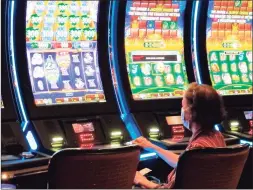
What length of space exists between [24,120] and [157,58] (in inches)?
48.0

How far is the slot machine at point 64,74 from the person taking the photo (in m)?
3.31

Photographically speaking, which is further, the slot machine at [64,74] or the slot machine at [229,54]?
the slot machine at [229,54]

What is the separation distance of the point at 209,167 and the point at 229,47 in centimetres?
225

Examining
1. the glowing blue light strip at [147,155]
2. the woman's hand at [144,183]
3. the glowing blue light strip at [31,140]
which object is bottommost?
the glowing blue light strip at [147,155]

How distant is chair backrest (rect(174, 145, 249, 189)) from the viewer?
2242 mm

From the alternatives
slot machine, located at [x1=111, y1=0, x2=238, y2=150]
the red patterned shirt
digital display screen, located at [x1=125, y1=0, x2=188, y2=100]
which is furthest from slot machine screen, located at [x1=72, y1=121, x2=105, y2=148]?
the red patterned shirt

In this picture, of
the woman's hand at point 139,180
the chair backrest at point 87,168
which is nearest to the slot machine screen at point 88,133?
the woman's hand at point 139,180

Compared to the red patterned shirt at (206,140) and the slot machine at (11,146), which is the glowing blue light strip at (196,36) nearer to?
the red patterned shirt at (206,140)

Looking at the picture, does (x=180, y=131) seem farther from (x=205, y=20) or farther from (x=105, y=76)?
(x=205, y=20)

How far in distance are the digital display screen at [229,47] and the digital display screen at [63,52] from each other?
3.67ft

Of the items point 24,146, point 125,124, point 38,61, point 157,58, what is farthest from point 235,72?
point 24,146

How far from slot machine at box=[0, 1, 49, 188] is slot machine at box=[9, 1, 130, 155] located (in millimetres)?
63

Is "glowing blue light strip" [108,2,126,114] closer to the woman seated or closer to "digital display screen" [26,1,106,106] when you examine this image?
"digital display screen" [26,1,106,106]

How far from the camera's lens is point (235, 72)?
434 centimetres
